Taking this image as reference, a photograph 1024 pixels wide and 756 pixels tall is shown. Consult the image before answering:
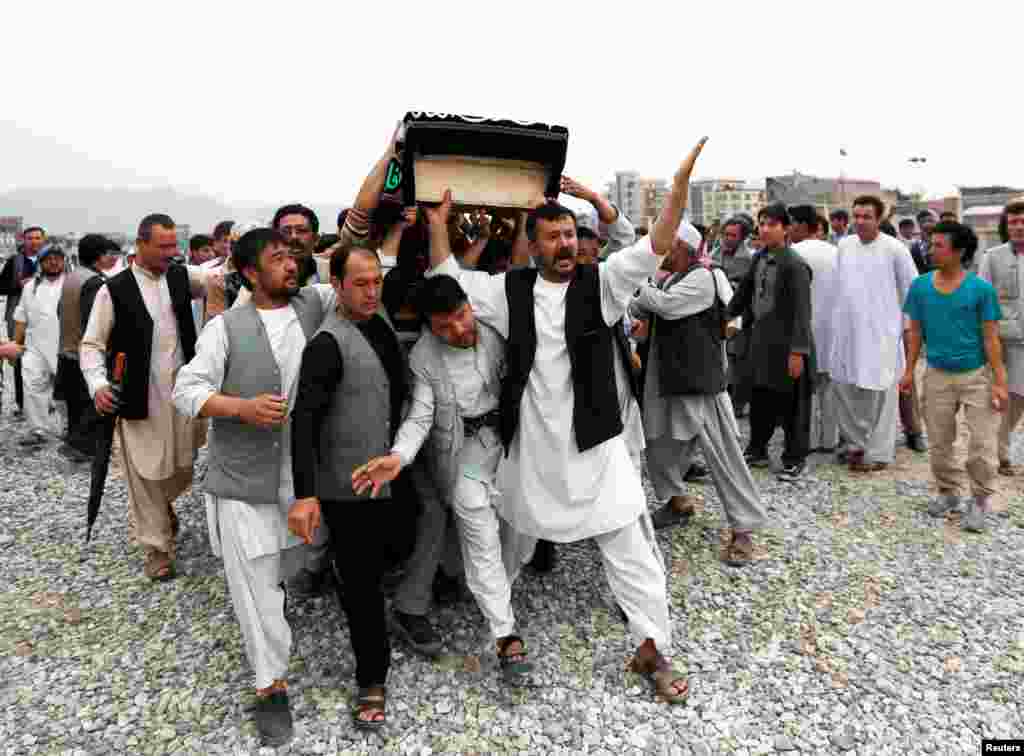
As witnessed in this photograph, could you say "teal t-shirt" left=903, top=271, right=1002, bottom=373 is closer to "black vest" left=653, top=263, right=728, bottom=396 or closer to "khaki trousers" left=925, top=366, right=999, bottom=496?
"khaki trousers" left=925, top=366, right=999, bottom=496

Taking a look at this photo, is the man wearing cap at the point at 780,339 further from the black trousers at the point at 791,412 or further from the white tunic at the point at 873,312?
the white tunic at the point at 873,312

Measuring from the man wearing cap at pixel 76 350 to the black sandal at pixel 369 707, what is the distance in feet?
16.1

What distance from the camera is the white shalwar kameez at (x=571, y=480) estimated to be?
3.02 meters

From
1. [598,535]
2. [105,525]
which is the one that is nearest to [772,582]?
[598,535]

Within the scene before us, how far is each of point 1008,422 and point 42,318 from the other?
918 centimetres

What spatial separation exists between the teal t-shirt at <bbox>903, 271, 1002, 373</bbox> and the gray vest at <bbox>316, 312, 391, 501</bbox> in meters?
3.94

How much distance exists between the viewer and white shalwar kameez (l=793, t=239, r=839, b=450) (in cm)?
625

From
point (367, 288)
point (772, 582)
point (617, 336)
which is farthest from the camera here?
point (772, 582)

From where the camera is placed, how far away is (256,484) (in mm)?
2801

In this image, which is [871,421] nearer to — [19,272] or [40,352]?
[40,352]

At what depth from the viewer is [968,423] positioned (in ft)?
15.6

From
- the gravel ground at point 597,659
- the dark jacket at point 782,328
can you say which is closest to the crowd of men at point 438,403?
the gravel ground at point 597,659

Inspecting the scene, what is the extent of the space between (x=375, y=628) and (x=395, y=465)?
0.67 meters

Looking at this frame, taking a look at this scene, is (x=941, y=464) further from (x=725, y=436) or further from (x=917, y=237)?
(x=917, y=237)
